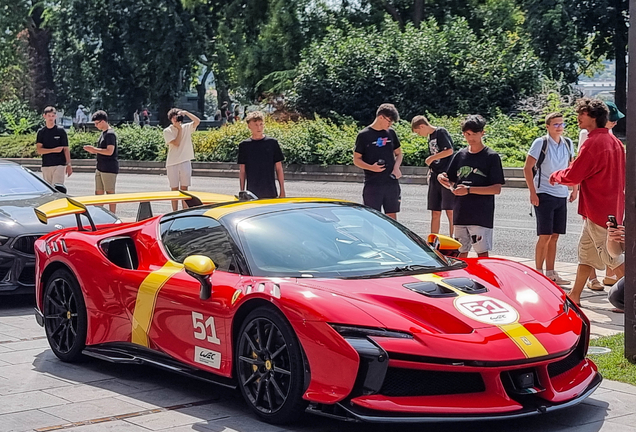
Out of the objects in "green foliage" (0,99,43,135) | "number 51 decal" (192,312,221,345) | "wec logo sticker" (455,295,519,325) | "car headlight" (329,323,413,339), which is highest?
"green foliage" (0,99,43,135)

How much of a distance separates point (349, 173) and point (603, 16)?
1594 centimetres

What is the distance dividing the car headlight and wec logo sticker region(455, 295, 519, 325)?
0.43 metres

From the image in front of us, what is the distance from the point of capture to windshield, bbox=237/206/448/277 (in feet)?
19.0

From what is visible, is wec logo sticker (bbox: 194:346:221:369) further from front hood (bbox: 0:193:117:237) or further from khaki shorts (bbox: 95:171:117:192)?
khaki shorts (bbox: 95:171:117:192)

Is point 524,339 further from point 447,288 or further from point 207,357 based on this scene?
point 207,357

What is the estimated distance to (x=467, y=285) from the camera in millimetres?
5625

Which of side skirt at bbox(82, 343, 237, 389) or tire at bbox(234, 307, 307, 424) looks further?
side skirt at bbox(82, 343, 237, 389)

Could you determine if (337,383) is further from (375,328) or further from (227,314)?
(227,314)

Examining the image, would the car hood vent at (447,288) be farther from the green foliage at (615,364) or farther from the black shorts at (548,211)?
the black shorts at (548,211)

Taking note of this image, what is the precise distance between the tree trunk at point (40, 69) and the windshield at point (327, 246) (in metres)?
59.7

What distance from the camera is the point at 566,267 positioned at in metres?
11.1

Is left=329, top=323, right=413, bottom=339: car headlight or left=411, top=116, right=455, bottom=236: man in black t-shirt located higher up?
left=411, top=116, right=455, bottom=236: man in black t-shirt

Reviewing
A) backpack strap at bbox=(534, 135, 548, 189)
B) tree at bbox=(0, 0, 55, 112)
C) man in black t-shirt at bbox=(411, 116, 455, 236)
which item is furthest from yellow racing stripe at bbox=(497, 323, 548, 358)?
tree at bbox=(0, 0, 55, 112)

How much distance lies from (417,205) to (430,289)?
1383 cm
